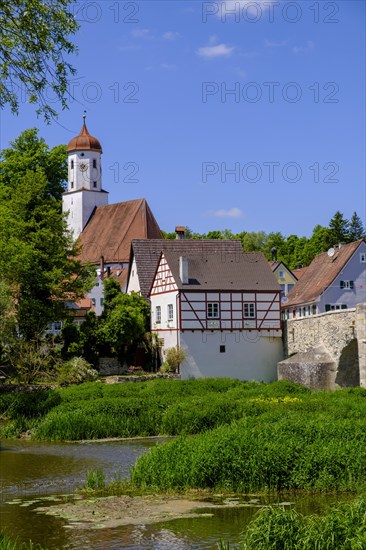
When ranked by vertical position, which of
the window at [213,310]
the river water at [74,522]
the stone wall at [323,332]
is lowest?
the river water at [74,522]

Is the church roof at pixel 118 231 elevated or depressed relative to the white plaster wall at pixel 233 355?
elevated

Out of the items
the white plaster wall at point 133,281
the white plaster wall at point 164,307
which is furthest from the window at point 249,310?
the white plaster wall at point 133,281

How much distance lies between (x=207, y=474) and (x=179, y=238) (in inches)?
1657

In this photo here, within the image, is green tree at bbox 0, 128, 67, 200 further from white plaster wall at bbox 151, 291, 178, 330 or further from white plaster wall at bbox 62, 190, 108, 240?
white plaster wall at bbox 151, 291, 178, 330

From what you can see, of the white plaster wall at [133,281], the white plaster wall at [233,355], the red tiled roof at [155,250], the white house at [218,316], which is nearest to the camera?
the white plaster wall at [233,355]

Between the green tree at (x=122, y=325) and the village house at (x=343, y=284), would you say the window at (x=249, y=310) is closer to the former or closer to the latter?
the green tree at (x=122, y=325)

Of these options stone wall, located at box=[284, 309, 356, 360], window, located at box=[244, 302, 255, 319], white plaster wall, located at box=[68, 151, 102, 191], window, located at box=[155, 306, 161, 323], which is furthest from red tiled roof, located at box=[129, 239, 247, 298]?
white plaster wall, located at box=[68, 151, 102, 191]

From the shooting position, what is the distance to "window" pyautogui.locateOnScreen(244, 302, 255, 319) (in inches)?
1866

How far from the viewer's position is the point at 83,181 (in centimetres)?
7694

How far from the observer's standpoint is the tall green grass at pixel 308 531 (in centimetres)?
1159

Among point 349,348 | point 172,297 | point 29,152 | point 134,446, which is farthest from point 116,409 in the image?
point 29,152

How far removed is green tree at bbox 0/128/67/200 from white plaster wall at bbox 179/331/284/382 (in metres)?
18.7

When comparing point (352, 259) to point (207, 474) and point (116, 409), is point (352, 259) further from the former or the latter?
point (207, 474)

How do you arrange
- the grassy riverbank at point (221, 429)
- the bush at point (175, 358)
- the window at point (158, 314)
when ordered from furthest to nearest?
the window at point (158, 314) → the bush at point (175, 358) → the grassy riverbank at point (221, 429)
